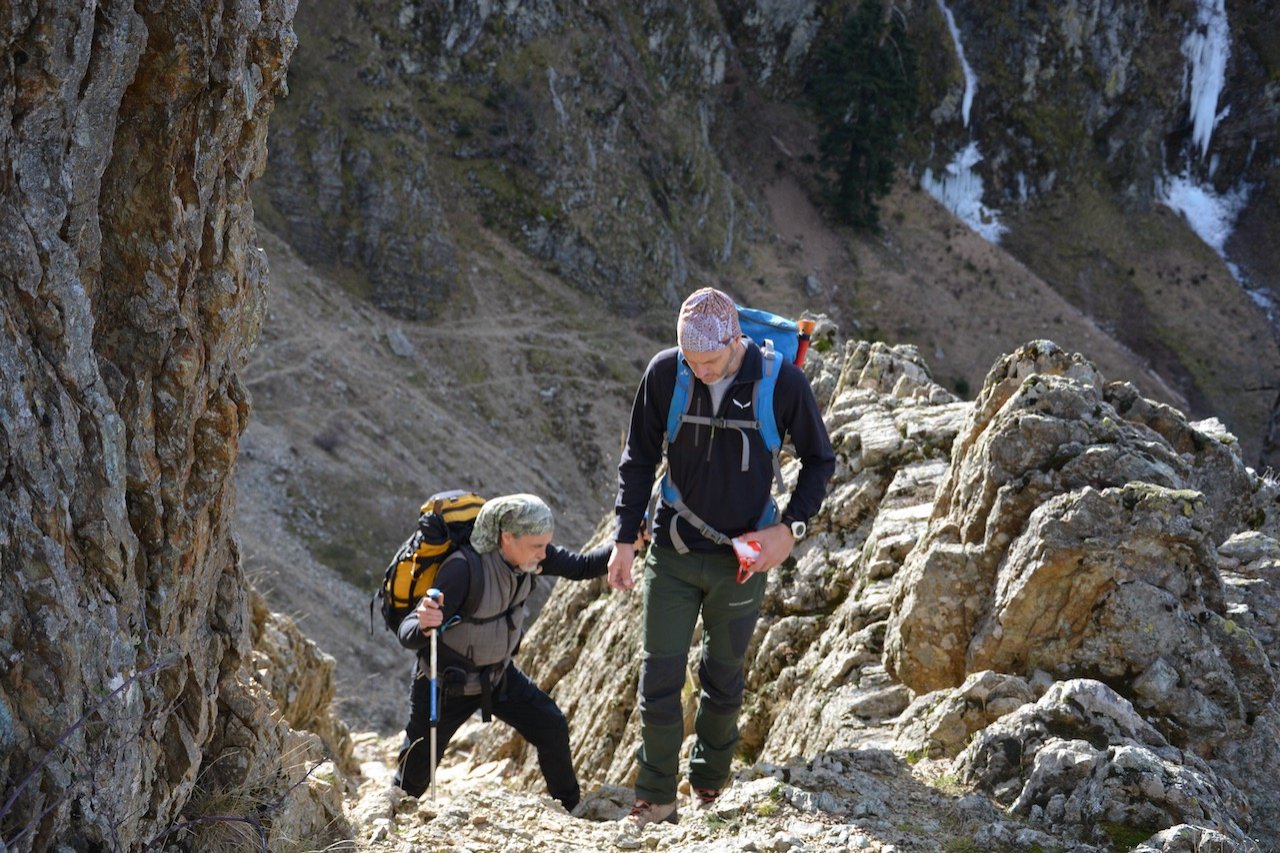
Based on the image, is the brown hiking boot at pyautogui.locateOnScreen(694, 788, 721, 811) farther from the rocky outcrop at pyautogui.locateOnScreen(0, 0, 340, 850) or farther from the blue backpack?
the rocky outcrop at pyautogui.locateOnScreen(0, 0, 340, 850)

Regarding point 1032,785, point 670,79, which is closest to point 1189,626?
point 1032,785

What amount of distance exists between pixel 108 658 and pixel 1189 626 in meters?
5.24

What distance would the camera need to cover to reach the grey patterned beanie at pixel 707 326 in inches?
201

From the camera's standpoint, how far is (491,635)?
6.53m

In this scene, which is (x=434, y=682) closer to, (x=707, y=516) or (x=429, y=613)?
(x=429, y=613)

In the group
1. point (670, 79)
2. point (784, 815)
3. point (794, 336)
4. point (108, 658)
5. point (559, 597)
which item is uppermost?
point (670, 79)

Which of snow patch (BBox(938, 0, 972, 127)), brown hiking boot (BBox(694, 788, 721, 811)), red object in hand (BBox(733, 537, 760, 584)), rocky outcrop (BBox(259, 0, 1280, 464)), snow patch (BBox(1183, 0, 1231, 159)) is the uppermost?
snow patch (BBox(1183, 0, 1231, 159))

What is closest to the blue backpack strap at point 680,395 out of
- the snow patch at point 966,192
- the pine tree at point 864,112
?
the pine tree at point 864,112

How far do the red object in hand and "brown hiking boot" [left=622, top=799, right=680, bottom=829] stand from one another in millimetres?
1363

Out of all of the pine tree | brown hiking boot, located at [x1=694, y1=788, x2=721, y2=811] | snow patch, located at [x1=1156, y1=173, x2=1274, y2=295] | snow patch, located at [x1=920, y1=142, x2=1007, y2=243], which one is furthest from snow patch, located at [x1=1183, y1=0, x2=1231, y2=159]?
brown hiking boot, located at [x1=694, y1=788, x2=721, y2=811]

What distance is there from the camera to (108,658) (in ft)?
11.7

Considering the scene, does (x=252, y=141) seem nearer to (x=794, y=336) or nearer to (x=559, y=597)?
(x=794, y=336)

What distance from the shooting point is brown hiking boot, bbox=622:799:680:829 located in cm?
570

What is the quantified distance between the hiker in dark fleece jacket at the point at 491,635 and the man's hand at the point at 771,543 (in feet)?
4.64
